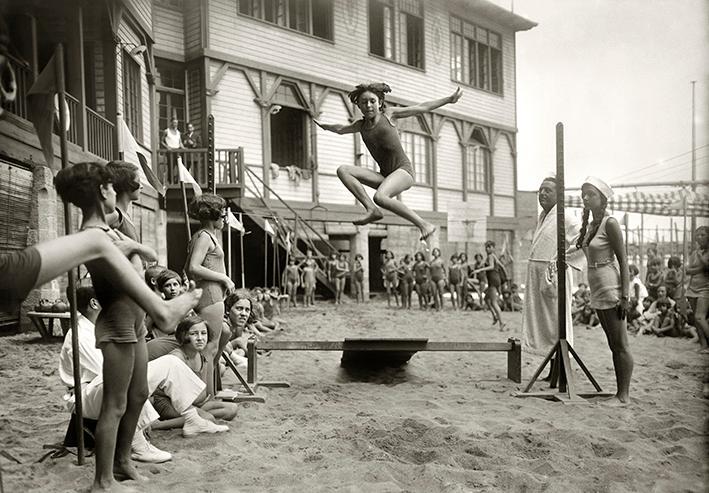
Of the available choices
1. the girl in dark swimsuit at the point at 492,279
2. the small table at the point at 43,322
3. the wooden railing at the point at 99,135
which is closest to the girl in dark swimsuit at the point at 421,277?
the girl in dark swimsuit at the point at 492,279

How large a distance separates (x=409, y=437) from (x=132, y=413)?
173cm

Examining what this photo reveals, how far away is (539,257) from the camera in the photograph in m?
5.61

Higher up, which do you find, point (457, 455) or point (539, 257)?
point (539, 257)

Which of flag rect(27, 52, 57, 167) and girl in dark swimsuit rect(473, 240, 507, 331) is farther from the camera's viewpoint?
girl in dark swimsuit rect(473, 240, 507, 331)

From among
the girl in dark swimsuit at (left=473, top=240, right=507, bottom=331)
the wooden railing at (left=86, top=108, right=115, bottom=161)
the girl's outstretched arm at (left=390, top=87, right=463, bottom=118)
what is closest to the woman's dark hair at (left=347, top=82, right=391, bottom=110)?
the girl's outstretched arm at (left=390, top=87, right=463, bottom=118)

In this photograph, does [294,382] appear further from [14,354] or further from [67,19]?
[67,19]

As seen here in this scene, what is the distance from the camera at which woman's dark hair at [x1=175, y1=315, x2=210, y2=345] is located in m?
3.68

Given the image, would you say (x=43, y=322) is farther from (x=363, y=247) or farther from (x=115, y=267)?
(x=363, y=247)

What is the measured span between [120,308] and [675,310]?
8492mm

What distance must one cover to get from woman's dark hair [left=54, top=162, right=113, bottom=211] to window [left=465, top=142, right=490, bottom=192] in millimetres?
13633

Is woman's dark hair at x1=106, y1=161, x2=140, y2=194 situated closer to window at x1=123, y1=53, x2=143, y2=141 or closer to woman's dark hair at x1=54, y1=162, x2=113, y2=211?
woman's dark hair at x1=54, y1=162, x2=113, y2=211

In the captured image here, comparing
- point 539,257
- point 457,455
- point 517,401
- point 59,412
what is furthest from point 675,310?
point 59,412

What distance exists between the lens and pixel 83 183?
2.35 meters

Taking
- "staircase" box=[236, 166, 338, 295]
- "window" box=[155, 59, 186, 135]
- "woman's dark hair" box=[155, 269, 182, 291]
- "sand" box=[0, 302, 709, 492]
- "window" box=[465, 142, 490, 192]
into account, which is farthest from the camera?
"window" box=[465, 142, 490, 192]
